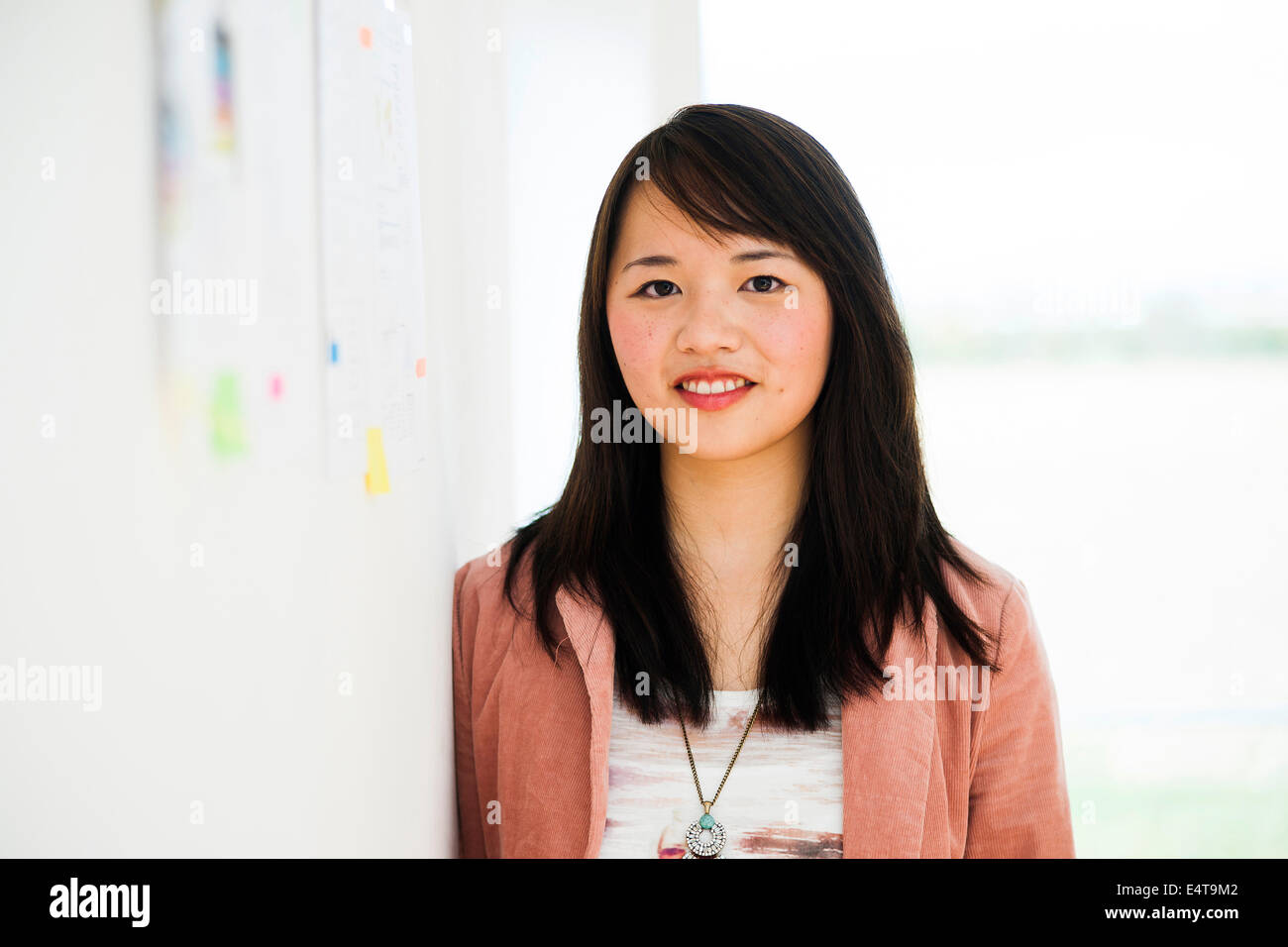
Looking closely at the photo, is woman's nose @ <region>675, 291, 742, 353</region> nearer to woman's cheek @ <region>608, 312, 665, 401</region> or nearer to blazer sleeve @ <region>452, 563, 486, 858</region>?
woman's cheek @ <region>608, 312, 665, 401</region>

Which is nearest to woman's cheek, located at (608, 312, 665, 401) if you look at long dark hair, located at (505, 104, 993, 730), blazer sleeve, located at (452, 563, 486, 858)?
long dark hair, located at (505, 104, 993, 730)

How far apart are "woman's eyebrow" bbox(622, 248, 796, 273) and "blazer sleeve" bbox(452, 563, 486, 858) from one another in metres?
0.52

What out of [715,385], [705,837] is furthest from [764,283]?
[705,837]

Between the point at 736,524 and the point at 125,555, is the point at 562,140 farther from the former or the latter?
the point at 125,555

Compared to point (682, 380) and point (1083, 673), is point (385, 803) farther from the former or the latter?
point (1083, 673)

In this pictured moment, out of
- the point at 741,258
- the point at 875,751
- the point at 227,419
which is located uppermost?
the point at 741,258

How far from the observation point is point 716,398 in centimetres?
128

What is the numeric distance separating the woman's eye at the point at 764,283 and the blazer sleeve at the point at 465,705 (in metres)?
0.58

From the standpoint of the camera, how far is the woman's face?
1.27 m

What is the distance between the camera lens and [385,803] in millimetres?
1050

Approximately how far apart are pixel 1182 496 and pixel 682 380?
323 cm

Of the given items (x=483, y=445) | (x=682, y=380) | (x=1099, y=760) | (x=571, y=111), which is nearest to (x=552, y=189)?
(x=571, y=111)

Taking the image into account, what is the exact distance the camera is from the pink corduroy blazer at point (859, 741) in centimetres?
126

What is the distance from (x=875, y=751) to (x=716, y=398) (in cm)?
49
